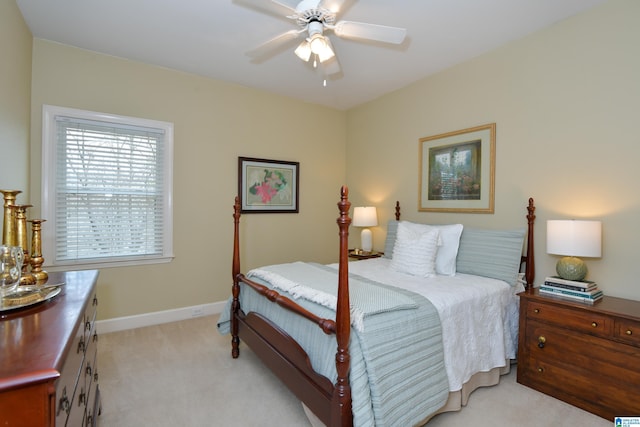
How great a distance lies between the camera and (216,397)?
2141mm

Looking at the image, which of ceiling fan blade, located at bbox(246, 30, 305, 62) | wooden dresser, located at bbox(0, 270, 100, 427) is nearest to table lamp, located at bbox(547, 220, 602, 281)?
ceiling fan blade, located at bbox(246, 30, 305, 62)

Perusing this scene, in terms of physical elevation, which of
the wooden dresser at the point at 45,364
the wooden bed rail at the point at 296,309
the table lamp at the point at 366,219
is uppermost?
the table lamp at the point at 366,219

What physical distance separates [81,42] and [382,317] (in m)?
3.44

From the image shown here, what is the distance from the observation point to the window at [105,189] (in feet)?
9.42

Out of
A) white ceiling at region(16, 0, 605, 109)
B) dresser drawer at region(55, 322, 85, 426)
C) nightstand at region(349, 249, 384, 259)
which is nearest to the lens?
dresser drawer at region(55, 322, 85, 426)

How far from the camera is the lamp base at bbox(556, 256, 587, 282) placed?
7.30 ft

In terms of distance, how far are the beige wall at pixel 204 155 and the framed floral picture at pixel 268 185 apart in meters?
0.10

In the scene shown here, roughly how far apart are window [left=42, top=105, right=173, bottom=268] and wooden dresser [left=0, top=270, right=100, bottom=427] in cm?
189

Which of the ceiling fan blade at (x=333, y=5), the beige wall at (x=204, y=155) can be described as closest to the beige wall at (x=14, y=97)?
the beige wall at (x=204, y=155)

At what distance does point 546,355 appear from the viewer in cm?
218

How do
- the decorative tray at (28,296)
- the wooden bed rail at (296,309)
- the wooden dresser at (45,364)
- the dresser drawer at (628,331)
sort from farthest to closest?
the dresser drawer at (628,331)
the wooden bed rail at (296,309)
the decorative tray at (28,296)
the wooden dresser at (45,364)

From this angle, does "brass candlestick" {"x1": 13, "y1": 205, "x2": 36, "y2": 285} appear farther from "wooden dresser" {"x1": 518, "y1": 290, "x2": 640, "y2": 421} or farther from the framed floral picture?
"wooden dresser" {"x1": 518, "y1": 290, "x2": 640, "y2": 421}

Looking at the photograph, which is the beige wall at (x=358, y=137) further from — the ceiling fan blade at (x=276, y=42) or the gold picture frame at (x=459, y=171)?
the ceiling fan blade at (x=276, y=42)

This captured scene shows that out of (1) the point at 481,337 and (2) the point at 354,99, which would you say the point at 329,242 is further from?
(1) the point at 481,337
